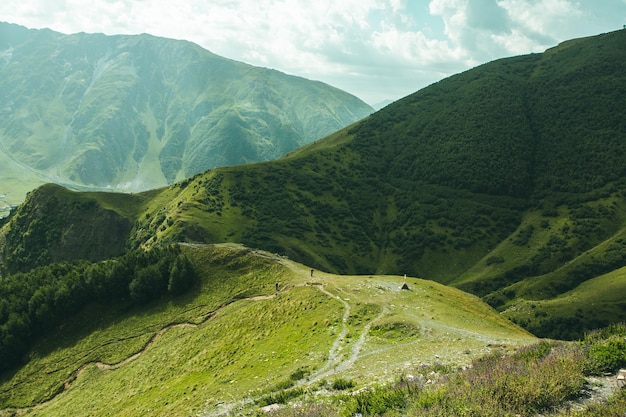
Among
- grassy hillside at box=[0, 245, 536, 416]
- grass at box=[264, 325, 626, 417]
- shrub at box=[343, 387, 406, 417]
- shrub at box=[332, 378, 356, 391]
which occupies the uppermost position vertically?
grass at box=[264, 325, 626, 417]

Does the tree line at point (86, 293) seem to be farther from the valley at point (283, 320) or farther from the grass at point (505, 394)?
the grass at point (505, 394)

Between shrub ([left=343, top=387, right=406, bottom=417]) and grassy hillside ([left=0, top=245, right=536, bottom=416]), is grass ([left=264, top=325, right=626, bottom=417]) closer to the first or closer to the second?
shrub ([left=343, top=387, right=406, bottom=417])

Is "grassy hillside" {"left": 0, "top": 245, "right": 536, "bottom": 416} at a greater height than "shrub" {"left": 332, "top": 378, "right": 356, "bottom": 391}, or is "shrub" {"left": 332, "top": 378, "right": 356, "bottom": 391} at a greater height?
"shrub" {"left": 332, "top": 378, "right": 356, "bottom": 391}

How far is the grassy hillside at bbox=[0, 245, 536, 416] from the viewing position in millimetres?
33556

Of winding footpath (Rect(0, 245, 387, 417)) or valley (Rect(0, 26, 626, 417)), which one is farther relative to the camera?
winding footpath (Rect(0, 245, 387, 417))

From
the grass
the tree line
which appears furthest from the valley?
the tree line

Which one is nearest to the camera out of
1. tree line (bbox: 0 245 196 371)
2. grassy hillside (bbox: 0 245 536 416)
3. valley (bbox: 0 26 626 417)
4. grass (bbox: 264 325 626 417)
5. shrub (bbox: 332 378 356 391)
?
grass (bbox: 264 325 626 417)

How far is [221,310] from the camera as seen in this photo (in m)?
60.6

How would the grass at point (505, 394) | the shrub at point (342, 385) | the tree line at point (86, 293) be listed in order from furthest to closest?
the tree line at point (86, 293) → the shrub at point (342, 385) → the grass at point (505, 394)

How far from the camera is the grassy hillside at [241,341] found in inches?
1321

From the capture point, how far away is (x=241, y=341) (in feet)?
156

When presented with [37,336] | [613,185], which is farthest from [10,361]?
[613,185]

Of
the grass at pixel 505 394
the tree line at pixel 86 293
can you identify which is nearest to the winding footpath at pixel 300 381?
the grass at pixel 505 394

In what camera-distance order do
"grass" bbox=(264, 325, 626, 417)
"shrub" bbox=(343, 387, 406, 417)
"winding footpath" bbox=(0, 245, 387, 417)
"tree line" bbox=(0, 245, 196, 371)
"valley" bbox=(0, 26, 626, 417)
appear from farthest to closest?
1. "tree line" bbox=(0, 245, 196, 371)
2. "winding footpath" bbox=(0, 245, 387, 417)
3. "valley" bbox=(0, 26, 626, 417)
4. "shrub" bbox=(343, 387, 406, 417)
5. "grass" bbox=(264, 325, 626, 417)
